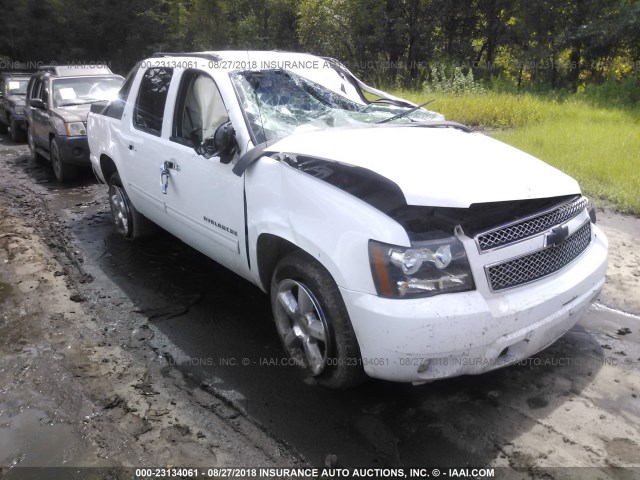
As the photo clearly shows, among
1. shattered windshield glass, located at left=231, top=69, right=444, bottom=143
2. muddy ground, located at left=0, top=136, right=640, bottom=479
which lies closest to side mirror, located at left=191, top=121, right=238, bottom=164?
shattered windshield glass, located at left=231, top=69, right=444, bottom=143

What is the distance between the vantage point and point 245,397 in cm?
326

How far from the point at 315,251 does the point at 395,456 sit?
1.13 m

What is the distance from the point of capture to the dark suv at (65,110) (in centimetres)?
852

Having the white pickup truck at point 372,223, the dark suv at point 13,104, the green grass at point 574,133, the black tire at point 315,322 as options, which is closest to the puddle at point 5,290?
the white pickup truck at point 372,223

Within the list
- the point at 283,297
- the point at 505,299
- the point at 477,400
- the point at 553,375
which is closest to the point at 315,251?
the point at 283,297

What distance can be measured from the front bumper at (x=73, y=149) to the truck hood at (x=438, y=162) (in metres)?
6.11

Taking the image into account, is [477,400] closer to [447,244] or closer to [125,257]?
[447,244]

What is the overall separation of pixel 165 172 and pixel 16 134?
38.0 feet

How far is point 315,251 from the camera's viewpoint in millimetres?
2947

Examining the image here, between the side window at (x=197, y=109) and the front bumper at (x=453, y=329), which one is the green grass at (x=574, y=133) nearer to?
the front bumper at (x=453, y=329)

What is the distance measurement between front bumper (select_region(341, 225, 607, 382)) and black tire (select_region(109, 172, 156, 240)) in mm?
3528

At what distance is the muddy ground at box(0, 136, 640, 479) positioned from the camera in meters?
2.79

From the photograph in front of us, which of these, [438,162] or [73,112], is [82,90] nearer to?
[73,112]

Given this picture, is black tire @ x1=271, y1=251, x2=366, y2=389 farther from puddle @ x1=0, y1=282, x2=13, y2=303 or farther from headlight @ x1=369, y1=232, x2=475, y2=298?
puddle @ x1=0, y1=282, x2=13, y2=303
